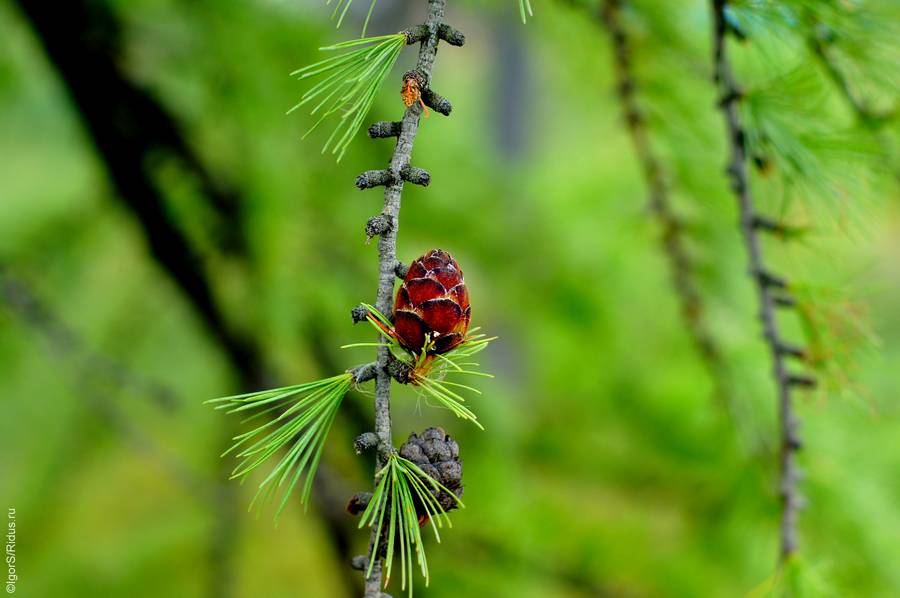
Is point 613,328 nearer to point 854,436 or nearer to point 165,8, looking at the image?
point 854,436

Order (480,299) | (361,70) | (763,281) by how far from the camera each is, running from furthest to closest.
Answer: (480,299) < (763,281) < (361,70)

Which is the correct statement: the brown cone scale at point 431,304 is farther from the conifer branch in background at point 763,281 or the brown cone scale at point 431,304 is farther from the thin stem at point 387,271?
the conifer branch in background at point 763,281

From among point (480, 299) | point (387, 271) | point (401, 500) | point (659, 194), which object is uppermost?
point (480, 299)

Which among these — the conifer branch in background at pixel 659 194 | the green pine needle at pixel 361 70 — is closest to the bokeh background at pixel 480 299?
the conifer branch in background at pixel 659 194

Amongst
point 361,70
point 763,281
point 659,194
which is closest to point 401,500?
point 361,70

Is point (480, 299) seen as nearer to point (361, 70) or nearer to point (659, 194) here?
point (659, 194)

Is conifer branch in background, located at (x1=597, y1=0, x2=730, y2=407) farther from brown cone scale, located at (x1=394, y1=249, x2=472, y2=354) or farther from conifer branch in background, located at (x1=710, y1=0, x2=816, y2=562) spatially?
brown cone scale, located at (x1=394, y1=249, x2=472, y2=354)
